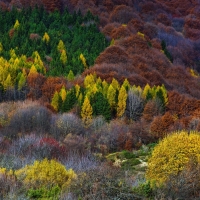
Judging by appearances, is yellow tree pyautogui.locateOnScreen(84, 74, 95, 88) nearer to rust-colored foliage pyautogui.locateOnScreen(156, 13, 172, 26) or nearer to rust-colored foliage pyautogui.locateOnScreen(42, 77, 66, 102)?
rust-colored foliage pyautogui.locateOnScreen(42, 77, 66, 102)

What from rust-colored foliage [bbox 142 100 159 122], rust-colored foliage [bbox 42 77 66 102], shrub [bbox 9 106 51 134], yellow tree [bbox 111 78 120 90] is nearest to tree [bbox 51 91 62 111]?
rust-colored foliage [bbox 42 77 66 102]

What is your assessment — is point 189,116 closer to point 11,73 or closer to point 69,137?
point 69,137

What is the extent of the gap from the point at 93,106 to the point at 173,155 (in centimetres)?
3244

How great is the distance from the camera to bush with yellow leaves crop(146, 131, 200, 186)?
22.4 m

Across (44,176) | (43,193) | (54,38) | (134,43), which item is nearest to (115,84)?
(54,38)

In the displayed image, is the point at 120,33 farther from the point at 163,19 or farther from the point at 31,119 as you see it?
the point at 31,119

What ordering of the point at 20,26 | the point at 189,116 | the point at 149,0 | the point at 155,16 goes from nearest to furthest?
the point at 189,116, the point at 20,26, the point at 155,16, the point at 149,0

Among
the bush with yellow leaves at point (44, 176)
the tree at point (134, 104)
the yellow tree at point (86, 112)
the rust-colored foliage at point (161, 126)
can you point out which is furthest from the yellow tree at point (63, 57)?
the bush with yellow leaves at point (44, 176)

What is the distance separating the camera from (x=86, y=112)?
5441 cm

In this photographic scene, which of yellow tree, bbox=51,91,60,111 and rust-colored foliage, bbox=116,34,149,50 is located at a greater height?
rust-colored foliage, bbox=116,34,149,50

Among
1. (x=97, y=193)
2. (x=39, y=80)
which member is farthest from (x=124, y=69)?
(x=97, y=193)

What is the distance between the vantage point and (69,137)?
155 ft

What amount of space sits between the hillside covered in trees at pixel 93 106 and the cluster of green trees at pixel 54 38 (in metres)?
0.22

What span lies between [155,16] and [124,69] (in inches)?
2358
